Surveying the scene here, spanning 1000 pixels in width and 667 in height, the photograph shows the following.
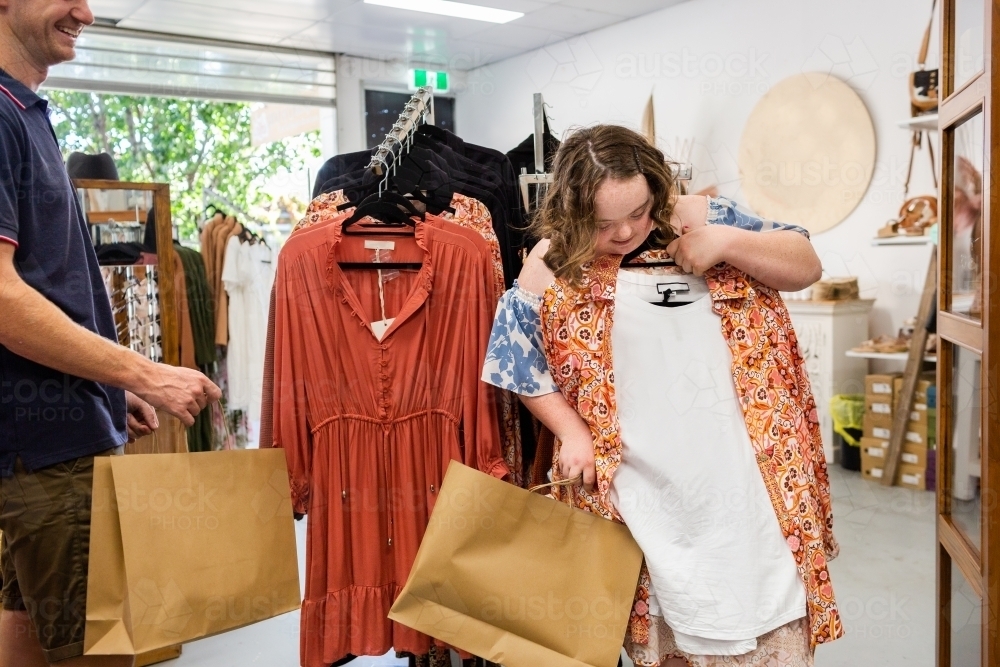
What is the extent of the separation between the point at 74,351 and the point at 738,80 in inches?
173

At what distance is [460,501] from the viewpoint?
134 centimetres

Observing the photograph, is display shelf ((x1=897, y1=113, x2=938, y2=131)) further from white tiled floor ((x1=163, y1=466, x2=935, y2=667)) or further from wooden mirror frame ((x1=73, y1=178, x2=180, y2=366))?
wooden mirror frame ((x1=73, y1=178, x2=180, y2=366))

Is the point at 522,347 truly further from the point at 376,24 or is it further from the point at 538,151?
the point at 376,24

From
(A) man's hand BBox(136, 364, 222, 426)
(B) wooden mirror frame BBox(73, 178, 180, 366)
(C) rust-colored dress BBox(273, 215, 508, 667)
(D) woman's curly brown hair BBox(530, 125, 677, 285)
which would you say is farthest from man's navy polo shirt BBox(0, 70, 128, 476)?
(B) wooden mirror frame BBox(73, 178, 180, 366)

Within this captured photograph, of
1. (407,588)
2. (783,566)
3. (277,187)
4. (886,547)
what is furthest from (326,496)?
(277,187)

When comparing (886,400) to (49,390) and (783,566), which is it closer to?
(783,566)

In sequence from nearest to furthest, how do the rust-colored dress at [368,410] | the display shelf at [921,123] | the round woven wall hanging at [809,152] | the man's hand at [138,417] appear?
the man's hand at [138,417] < the rust-colored dress at [368,410] < the display shelf at [921,123] < the round woven wall hanging at [809,152]

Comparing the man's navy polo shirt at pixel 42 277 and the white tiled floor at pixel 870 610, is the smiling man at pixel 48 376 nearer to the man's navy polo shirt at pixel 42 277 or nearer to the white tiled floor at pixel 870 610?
the man's navy polo shirt at pixel 42 277

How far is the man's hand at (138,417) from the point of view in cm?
152

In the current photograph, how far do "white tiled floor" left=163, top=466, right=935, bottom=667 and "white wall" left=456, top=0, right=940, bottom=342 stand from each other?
4.43ft

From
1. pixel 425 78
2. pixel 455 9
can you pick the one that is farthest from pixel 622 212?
pixel 455 9

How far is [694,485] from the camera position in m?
1.35

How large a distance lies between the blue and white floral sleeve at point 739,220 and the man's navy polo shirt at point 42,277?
1.05m

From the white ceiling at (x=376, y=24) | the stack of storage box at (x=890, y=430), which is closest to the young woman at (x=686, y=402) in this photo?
the stack of storage box at (x=890, y=430)
